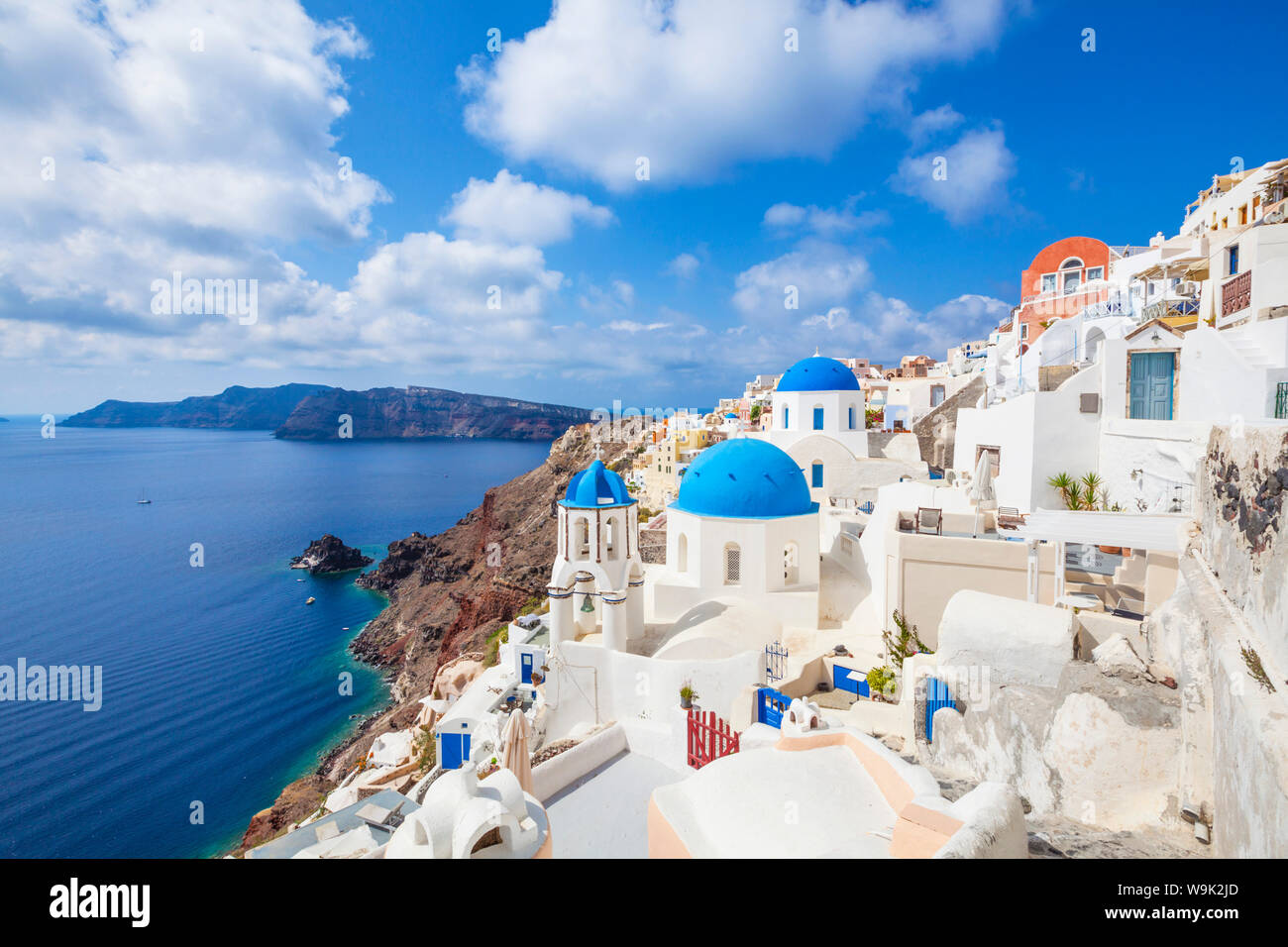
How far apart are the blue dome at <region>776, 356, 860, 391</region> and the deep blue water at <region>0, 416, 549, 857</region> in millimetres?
30120

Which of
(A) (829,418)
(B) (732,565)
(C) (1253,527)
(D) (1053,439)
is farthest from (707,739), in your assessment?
(A) (829,418)

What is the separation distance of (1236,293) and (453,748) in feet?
76.8

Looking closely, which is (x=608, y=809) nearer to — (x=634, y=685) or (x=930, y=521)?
(x=634, y=685)

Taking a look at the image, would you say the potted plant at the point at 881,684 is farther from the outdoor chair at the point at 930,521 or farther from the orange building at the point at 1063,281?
the orange building at the point at 1063,281

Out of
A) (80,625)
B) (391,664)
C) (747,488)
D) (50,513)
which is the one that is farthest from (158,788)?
(50,513)

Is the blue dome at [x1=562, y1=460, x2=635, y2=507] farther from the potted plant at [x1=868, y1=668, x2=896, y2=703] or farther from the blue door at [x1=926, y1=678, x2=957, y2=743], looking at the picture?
the blue door at [x1=926, y1=678, x2=957, y2=743]

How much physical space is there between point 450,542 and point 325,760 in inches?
1235

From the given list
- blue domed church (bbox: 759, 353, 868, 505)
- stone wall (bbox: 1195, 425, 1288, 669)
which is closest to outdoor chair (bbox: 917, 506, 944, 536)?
stone wall (bbox: 1195, 425, 1288, 669)

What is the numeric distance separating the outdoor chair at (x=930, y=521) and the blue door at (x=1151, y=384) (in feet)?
17.6

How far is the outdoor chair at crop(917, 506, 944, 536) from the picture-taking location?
12977 millimetres

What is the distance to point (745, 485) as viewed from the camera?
16.0m

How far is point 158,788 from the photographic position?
26.3m

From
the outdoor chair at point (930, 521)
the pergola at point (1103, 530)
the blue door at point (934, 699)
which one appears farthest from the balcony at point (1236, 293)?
the blue door at point (934, 699)
